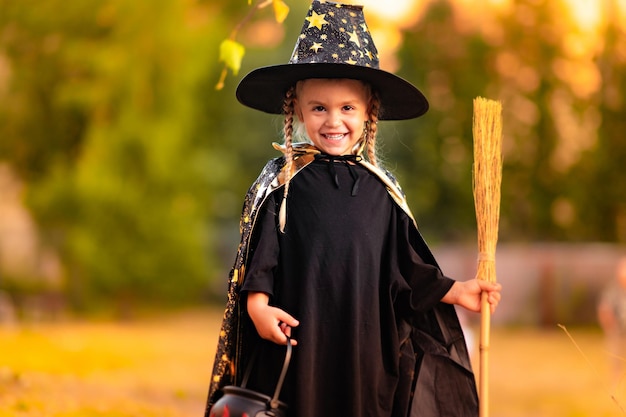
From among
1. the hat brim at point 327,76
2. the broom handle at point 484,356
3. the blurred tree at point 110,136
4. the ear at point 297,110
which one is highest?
the blurred tree at point 110,136

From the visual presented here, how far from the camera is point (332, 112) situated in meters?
3.62

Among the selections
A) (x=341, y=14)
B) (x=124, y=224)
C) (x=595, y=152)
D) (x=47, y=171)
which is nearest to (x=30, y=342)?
(x=124, y=224)

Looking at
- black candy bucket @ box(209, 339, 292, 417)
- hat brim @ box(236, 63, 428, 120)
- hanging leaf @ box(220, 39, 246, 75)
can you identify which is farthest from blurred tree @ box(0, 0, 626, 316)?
black candy bucket @ box(209, 339, 292, 417)

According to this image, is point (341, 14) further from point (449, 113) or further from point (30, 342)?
point (449, 113)

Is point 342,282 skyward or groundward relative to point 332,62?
groundward

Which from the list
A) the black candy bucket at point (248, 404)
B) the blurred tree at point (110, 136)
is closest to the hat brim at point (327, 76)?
the black candy bucket at point (248, 404)

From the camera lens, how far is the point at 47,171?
789 inches

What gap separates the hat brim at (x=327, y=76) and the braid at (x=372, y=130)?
0.14 ft

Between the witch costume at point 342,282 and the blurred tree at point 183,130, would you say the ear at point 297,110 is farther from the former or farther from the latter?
the blurred tree at point 183,130

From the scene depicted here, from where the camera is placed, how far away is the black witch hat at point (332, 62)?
359 cm

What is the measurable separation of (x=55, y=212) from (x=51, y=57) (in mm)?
3065

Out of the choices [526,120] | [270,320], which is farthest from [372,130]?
[526,120]

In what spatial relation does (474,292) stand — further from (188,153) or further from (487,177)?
(188,153)

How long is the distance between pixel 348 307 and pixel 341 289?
71 millimetres
